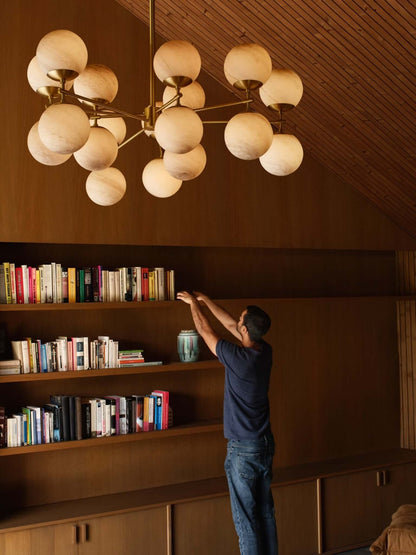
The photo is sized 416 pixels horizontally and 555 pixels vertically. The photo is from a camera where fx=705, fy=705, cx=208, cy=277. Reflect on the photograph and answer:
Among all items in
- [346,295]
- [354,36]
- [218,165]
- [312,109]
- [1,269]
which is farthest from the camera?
[346,295]

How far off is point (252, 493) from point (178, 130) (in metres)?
2.49

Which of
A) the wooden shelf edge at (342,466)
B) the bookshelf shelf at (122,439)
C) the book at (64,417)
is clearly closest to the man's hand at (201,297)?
the bookshelf shelf at (122,439)

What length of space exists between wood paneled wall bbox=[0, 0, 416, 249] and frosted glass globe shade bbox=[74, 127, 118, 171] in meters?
1.92

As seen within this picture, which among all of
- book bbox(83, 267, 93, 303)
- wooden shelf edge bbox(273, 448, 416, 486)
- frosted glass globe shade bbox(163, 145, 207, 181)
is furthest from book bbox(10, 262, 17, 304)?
wooden shelf edge bbox(273, 448, 416, 486)

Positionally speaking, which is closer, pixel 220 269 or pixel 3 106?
pixel 3 106

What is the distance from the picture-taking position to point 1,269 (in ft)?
A: 13.3

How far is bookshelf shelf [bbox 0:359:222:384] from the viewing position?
4.03 m

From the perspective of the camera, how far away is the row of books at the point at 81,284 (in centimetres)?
407

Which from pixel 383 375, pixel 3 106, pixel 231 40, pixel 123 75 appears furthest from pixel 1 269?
pixel 383 375

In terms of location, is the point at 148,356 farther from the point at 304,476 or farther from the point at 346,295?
the point at 346,295

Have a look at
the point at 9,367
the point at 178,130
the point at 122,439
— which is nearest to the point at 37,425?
the point at 9,367

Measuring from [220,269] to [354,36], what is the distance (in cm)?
195

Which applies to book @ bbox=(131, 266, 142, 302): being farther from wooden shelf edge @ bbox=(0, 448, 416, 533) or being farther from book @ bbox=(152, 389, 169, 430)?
wooden shelf edge @ bbox=(0, 448, 416, 533)

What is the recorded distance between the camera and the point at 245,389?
3.93 metres
